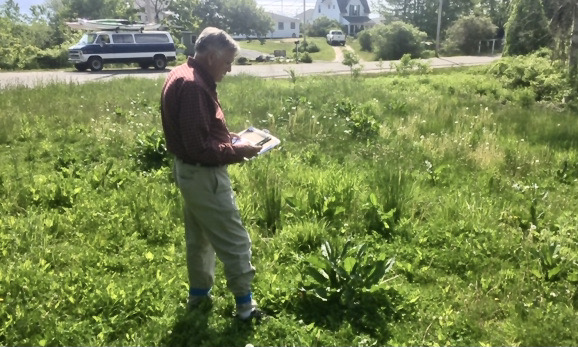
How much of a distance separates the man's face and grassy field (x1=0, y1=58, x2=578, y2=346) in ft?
5.27

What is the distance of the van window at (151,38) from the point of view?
26661 millimetres

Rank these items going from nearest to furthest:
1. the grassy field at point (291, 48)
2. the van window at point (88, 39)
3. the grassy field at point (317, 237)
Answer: the grassy field at point (317, 237) < the van window at point (88, 39) < the grassy field at point (291, 48)

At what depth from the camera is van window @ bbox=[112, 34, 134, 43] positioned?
26.0 meters

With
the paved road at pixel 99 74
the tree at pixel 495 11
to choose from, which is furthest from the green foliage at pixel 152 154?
the tree at pixel 495 11

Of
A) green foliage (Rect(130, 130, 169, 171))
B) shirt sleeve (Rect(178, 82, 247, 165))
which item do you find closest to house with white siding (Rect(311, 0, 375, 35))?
green foliage (Rect(130, 130, 169, 171))

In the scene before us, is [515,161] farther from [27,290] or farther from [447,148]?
[27,290]

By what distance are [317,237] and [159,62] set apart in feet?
80.4

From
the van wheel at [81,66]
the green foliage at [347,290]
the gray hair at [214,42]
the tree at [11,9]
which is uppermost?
the tree at [11,9]

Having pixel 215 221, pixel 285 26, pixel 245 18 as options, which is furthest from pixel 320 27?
pixel 215 221

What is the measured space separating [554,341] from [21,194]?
541 centimetres

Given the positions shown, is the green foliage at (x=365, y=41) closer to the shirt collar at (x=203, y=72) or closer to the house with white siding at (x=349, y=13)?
the house with white siding at (x=349, y=13)

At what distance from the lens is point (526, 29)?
32.6m

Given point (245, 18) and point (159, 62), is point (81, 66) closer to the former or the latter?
point (159, 62)

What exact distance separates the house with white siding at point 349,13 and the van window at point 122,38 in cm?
5774
